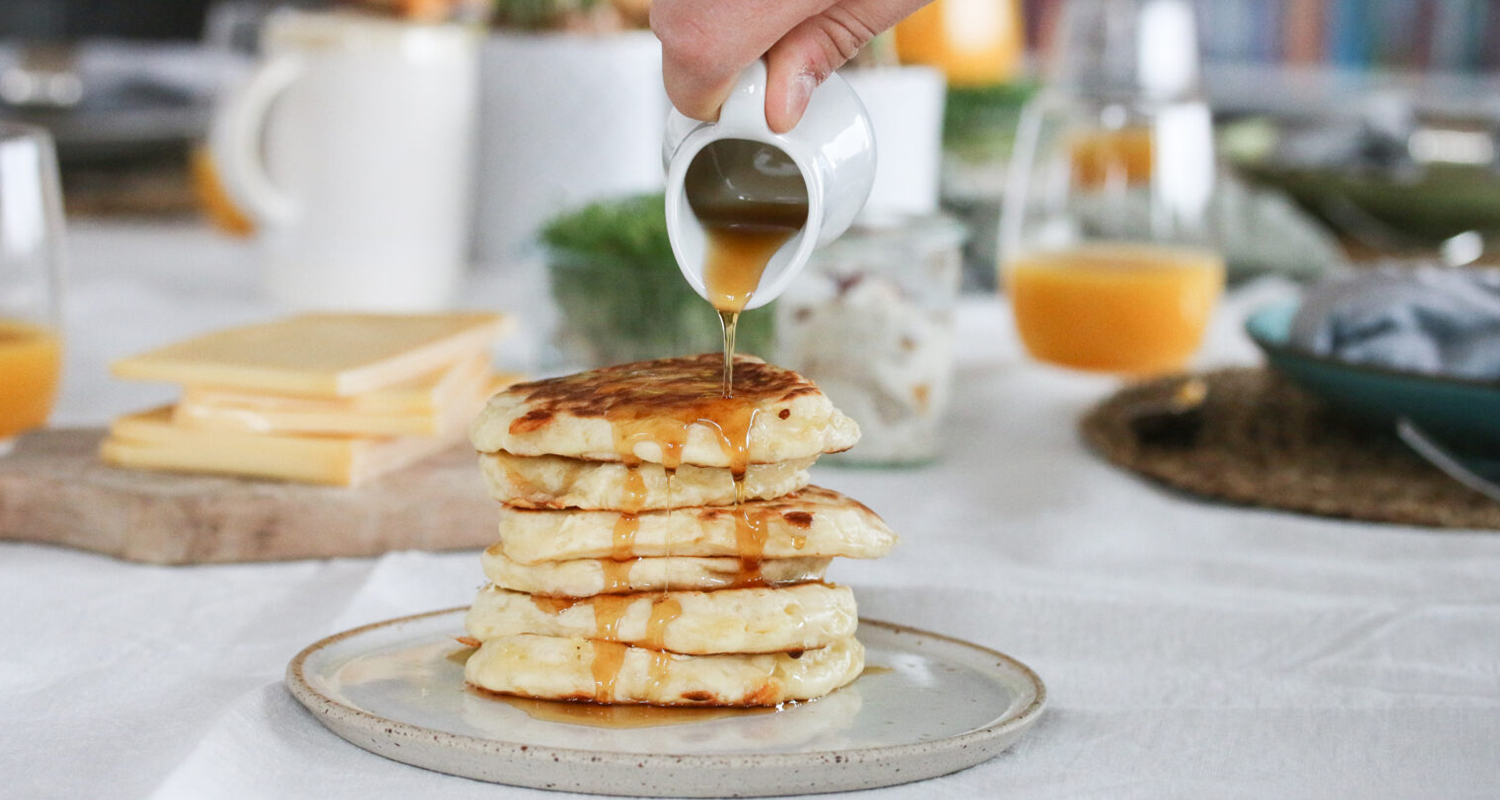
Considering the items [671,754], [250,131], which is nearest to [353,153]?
[250,131]

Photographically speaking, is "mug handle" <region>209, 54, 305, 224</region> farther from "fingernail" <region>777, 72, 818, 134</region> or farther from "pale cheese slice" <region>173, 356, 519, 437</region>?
"fingernail" <region>777, 72, 818, 134</region>

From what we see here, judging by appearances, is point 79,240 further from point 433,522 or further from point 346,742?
point 346,742

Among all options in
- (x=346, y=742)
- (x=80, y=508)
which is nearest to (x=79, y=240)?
(x=80, y=508)

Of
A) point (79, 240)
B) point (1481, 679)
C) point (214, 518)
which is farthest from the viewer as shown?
point (79, 240)

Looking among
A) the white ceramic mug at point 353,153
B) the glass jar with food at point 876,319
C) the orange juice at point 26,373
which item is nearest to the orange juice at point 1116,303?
the glass jar with food at point 876,319

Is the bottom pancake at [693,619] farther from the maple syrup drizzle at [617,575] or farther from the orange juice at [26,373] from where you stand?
the orange juice at [26,373]
